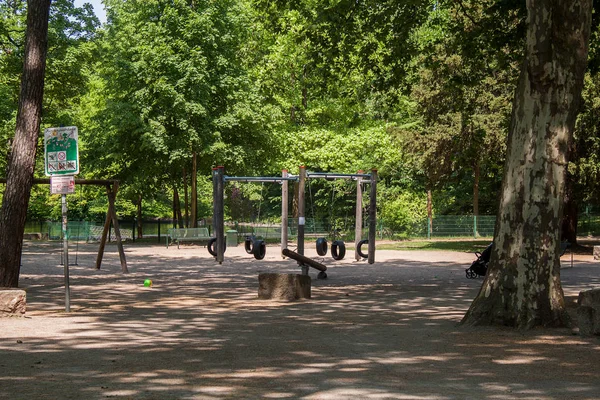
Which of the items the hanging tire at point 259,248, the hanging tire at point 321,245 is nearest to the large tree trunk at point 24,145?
the hanging tire at point 259,248

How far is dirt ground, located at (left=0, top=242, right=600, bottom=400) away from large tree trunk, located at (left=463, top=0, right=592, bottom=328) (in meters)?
0.46

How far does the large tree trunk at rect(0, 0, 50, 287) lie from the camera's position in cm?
1686

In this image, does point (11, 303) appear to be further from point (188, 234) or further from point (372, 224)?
point (188, 234)

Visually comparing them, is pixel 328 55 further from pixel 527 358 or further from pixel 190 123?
pixel 190 123

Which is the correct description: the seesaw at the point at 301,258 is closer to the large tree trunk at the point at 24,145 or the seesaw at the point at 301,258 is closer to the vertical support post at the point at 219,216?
the large tree trunk at the point at 24,145

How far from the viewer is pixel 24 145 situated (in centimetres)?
1683

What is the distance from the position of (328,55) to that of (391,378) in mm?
14589

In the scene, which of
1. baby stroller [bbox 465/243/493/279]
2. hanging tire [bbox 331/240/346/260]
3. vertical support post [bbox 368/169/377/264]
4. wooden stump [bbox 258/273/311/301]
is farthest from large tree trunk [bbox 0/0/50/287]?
vertical support post [bbox 368/169/377/264]

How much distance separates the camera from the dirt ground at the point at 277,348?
297 inches

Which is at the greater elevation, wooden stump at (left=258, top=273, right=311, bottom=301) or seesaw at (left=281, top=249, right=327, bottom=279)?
seesaw at (left=281, top=249, right=327, bottom=279)

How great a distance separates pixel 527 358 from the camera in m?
9.27

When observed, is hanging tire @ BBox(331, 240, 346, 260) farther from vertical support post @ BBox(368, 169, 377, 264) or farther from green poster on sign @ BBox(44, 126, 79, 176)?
green poster on sign @ BBox(44, 126, 79, 176)

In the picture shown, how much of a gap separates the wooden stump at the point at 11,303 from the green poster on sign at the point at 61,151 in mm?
1946

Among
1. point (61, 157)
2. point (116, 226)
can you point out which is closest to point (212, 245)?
point (116, 226)
